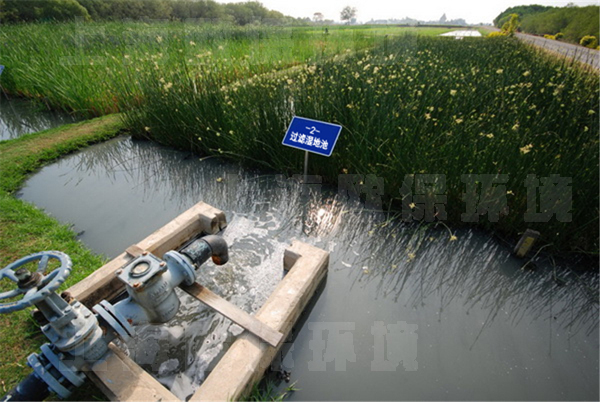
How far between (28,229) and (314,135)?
8.64 feet

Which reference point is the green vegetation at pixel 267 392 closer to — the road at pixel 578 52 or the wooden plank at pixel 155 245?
the wooden plank at pixel 155 245

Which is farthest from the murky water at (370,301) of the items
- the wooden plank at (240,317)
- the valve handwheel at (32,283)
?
the valve handwheel at (32,283)

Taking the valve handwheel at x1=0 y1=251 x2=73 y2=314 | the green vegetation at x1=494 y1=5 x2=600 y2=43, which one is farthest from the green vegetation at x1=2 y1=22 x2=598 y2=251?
the green vegetation at x1=494 y1=5 x2=600 y2=43

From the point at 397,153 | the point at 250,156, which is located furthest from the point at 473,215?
the point at 250,156

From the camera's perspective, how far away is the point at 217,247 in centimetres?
194

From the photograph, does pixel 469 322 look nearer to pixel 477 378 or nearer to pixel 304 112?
pixel 477 378

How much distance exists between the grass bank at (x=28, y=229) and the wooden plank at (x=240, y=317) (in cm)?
69

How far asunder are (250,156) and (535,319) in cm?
314

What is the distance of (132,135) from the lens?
14.5 ft

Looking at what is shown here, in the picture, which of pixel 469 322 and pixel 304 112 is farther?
pixel 304 112

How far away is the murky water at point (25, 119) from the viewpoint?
16.0 ft

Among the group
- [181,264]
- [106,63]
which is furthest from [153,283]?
[106,63]

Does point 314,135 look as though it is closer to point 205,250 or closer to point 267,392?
point 205,250

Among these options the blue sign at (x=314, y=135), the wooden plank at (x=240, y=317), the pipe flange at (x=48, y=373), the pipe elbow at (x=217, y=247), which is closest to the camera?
the pipe flange at (x=48, y=373)
